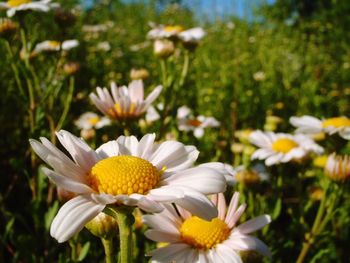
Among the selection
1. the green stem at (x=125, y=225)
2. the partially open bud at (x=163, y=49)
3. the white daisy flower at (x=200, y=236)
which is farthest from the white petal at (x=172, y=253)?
the partially open bud at (x=163, y=49)

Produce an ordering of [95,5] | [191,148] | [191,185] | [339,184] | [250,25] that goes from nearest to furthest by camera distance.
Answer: [191,185], [191,148], [339,184], [250,25], [95,5]

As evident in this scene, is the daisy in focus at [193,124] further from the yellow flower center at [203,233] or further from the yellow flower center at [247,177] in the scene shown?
the yellow flower center at [203,233]

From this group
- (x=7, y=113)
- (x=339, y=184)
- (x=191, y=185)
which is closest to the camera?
(x=191, y=185)

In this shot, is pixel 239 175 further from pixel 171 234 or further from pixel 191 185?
pixel 191 185

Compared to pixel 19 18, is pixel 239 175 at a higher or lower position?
lower

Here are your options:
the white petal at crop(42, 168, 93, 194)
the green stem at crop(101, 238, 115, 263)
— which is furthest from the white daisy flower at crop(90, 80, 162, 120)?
the white petal at crop(42, 168, 93, 194)

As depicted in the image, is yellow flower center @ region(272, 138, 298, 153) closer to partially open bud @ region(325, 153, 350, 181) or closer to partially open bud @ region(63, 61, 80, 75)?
partially open bud @ region(325, 153, 350, 181)

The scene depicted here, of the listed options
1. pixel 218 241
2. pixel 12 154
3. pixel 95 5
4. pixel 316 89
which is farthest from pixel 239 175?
pixel 95 5

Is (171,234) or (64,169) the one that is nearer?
(64,169)
